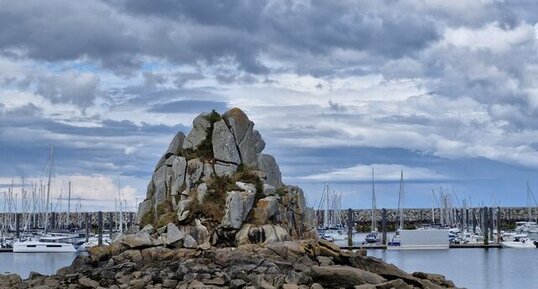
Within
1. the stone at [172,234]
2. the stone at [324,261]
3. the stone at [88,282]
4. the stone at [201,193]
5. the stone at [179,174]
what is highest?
the stone at [179,174]

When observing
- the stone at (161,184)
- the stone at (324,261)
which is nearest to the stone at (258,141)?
the stone at (161,184)

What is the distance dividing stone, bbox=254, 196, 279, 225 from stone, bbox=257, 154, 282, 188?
343 cm

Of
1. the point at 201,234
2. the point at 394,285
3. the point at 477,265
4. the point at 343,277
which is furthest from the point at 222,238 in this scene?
the point at 477,265

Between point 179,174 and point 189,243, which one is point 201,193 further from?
point 189,243

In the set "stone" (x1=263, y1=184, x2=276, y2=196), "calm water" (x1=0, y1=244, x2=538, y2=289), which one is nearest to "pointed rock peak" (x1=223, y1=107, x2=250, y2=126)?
"stone" (x1=263, y1=184, x2=276, y2=196)

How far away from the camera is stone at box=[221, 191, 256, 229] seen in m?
52.2

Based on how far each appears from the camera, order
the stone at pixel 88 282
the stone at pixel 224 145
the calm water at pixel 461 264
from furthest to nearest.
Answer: the calm water at pixel 461 264 → the stone at pixel 224 145 → the stone at pixel 88 282

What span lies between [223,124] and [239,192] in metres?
5.54

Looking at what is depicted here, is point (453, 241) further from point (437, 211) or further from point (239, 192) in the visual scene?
point (239, 192)

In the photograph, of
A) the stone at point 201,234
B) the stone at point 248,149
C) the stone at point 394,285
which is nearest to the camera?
the stone at point 394,285

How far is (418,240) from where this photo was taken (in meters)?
141

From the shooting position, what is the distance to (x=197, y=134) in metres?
57.7

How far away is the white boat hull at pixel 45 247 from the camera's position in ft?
461

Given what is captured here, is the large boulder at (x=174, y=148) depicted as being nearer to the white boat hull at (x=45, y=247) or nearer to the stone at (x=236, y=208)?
the stone at (x=236, y=208)
